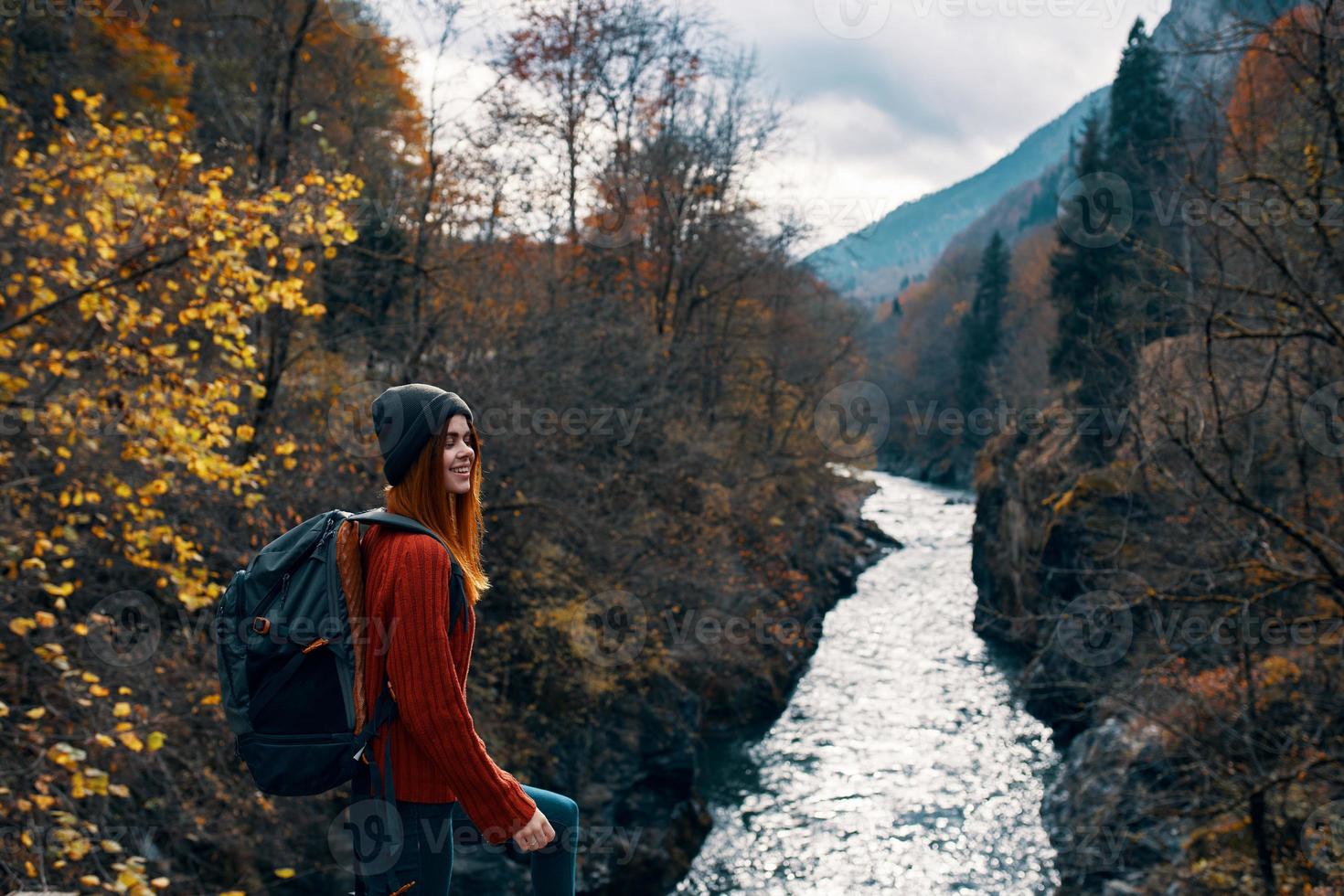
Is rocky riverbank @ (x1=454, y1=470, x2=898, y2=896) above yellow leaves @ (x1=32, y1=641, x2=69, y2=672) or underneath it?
underneath

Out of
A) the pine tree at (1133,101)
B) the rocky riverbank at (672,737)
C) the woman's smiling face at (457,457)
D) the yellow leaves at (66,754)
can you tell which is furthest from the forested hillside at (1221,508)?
the pine tree at (1133,101)

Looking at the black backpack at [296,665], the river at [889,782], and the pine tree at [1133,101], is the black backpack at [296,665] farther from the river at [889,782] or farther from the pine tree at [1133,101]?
the pine tree at [1133,101]

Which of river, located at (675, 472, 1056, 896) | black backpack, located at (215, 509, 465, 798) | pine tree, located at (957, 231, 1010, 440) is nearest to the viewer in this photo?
black backpack, located at (215, 509, 465, 798)

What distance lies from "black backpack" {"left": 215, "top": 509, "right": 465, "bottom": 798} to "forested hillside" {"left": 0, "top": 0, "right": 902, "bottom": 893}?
3642mm

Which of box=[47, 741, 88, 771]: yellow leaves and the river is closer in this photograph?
box=[47, 741, 88, 771]: yellow leaves

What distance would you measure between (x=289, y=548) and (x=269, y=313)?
29.9 ft

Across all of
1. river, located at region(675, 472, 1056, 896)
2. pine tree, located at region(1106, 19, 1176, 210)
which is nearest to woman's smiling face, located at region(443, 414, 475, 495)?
river, located at region(675, 472, 1056, 896)

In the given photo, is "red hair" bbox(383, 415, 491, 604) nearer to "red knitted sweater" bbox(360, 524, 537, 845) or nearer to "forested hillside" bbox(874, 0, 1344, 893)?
"red knitted sweater" bbox(360, 524, 537, 845)

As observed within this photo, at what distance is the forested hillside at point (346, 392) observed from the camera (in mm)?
6184

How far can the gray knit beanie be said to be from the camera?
2.38 m

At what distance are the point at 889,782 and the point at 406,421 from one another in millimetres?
14093

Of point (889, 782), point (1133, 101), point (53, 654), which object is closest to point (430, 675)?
point (53, 654)

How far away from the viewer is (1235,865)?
9.19m

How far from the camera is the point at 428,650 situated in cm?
221
